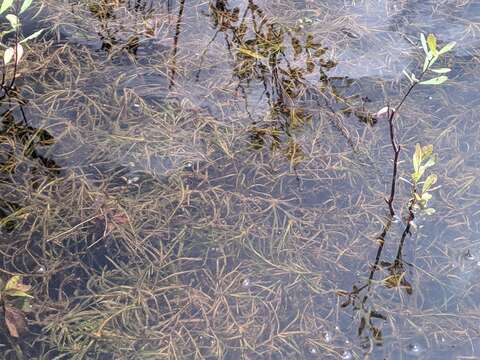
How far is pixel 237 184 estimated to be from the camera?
114 inches

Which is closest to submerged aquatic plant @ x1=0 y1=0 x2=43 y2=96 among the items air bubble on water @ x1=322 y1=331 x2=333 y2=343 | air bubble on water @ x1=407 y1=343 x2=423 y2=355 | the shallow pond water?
the shallow pond water

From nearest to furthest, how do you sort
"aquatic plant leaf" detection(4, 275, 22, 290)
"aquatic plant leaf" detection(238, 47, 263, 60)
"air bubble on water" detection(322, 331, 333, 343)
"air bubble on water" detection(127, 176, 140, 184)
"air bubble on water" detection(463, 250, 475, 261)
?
1. "aquatic plant leaf" detection(4, 275, 22, 290)
2. "air bubble on water" detection(322, 331, 333, 343)
3. "air bubble on water" detection(463, 250, 475, 261)
4. "air bubble on water" detection(127, 176, 140, 184)
5. "aquatic plant leaf" detection(238, 47, 263, 60)

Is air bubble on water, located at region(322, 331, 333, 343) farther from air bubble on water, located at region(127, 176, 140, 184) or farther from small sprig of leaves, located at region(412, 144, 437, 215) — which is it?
air bubble on water, located at region(127, 176, 140, 184)

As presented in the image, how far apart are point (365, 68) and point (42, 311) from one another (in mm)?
2137

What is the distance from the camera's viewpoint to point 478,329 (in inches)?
100

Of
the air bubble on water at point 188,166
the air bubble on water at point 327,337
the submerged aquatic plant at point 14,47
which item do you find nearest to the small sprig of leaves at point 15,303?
the air bubble on water at point 188,166

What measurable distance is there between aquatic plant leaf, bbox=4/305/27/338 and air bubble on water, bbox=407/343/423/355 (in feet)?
5.08

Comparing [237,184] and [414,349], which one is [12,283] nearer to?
[237,184]

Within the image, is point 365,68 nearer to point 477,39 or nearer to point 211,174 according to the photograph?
point 477,39

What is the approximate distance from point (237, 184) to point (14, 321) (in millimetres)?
1142

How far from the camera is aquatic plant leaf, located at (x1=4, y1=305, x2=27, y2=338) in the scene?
2.39 m

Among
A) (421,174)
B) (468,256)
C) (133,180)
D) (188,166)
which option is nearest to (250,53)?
(188,166)

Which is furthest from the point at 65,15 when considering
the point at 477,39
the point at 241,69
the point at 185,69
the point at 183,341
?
the point at 477,39

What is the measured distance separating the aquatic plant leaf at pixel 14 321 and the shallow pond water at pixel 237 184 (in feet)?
0.13
